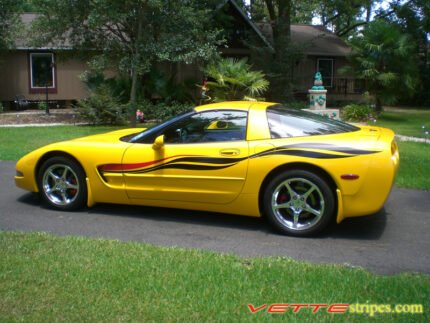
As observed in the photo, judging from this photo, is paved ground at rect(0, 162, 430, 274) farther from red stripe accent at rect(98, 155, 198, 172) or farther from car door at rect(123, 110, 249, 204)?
red stripe accent at rect(98, 155, 198, 172)

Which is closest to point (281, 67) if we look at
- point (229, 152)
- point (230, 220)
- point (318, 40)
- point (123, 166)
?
point (318, 40)

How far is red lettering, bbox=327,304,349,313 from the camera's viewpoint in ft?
10.8

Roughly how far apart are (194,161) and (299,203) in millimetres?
1211

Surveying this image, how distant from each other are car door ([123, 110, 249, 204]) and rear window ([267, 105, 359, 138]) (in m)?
0.32

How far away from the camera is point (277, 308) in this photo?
3.34 m

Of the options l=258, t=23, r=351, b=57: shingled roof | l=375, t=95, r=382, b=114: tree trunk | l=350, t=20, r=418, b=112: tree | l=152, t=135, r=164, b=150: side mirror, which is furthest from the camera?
l=258, t=23, r=351, b=57: shingled roof

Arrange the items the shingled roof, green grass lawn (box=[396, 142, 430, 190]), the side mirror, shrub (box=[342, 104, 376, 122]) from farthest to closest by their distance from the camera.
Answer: the shingled roof < shrub (box=[342, 104, 376, 122]) < green grass lawn (box=[396, 142, 430, 190]) < the side mirror

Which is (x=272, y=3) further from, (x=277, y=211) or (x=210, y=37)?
(x=277, y=211)

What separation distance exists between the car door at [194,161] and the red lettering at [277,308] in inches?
78.9

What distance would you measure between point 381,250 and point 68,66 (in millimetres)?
20217

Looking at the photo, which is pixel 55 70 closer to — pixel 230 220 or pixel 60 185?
pixel 60 185

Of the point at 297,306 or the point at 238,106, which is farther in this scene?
the point at 238,106

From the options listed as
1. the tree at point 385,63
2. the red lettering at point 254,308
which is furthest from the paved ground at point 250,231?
the tree at point 385,63

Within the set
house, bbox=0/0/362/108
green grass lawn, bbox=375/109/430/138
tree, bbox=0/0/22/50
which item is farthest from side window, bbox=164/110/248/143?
tree, bbox=0/0/22/50
